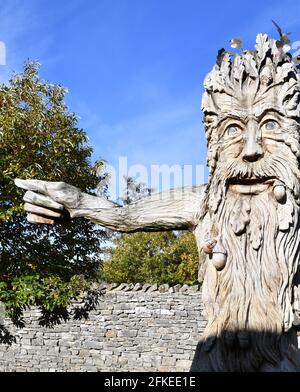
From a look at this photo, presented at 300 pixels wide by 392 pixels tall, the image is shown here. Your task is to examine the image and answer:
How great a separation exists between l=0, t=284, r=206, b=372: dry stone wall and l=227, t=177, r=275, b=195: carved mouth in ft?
31.7

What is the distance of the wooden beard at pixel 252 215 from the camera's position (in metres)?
2.44

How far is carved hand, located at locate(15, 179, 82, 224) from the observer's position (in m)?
2.86

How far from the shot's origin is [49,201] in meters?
2.86

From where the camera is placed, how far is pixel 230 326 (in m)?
2.47

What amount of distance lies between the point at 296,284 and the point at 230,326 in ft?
1.21

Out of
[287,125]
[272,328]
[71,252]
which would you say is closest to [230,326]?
[272,328]

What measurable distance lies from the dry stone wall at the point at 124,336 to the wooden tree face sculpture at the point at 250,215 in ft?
31.5

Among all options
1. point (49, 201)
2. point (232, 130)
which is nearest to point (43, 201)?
point (49, 201)

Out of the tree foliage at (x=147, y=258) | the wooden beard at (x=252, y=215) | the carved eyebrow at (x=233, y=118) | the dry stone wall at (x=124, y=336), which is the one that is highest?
the tree foliage at (x=147, y=258)

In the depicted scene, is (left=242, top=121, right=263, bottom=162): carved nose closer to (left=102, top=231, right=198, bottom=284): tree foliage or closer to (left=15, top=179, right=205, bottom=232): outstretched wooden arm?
(left=15, top=179, right=205, bottom=232): outstretched wooden arm

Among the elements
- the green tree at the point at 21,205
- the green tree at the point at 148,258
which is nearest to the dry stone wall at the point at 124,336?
the green tree at the point at 21,205

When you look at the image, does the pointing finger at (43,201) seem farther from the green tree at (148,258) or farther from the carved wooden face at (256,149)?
the green tree at (148,258)

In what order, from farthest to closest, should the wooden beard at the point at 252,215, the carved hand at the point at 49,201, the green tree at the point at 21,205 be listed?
the green tree at the point at 21,205
the carved hand at the point at 49,201
the wooden beard at the point at 252,215
